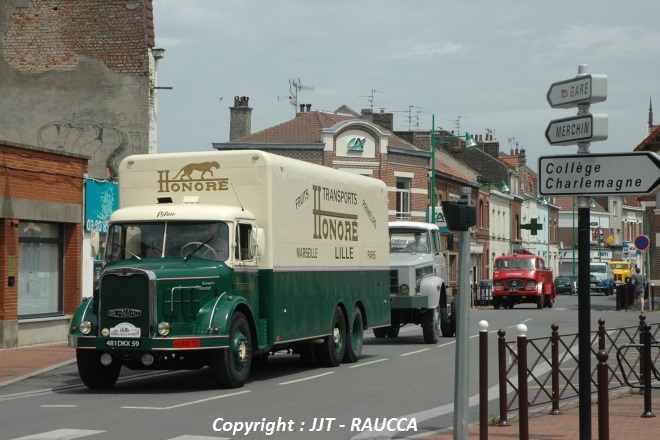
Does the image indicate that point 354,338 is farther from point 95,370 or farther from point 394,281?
point 95,370

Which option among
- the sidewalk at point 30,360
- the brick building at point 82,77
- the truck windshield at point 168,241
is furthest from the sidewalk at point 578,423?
the brick building at point 82,77

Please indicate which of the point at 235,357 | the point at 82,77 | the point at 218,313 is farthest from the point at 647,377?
the point at 82,77

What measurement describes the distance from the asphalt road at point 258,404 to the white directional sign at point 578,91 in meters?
2.70

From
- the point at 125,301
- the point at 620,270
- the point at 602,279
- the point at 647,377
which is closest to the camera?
the point at 647,377

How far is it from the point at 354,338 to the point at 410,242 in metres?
6.20

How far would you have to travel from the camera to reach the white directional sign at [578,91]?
9438 mm

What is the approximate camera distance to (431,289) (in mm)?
26281

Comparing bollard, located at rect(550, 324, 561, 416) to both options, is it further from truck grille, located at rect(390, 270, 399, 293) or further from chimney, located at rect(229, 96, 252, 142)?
chimney, located at rect(229, 96, 252, 142)

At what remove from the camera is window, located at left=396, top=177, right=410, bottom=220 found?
6255 cm

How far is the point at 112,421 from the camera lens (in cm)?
1303

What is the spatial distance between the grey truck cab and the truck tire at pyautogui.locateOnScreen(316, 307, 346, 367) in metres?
5.19

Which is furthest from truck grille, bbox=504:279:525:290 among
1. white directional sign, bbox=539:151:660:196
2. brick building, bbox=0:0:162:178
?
white directional sign, bbox=539:151:660:196

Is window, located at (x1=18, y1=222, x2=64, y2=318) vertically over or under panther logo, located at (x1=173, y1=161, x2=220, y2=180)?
under

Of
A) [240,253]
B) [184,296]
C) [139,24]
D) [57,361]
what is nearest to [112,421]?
[184,296]
